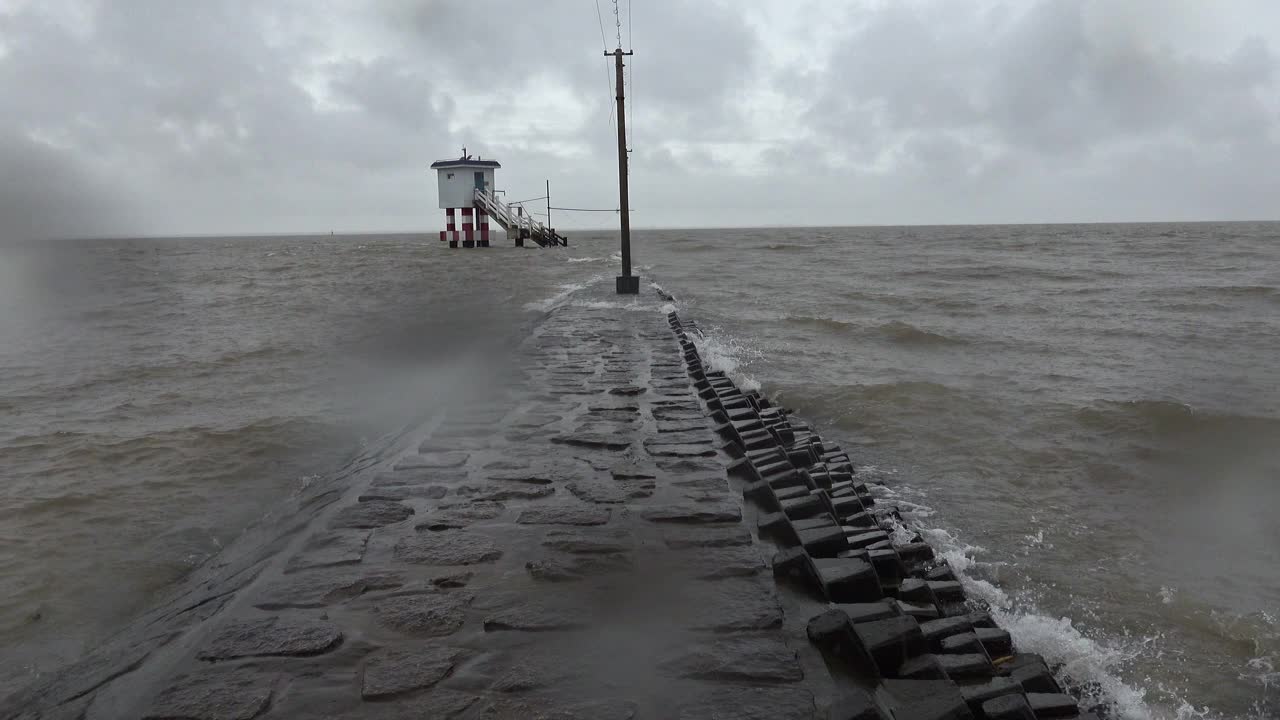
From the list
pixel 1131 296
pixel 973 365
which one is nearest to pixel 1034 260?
pixel 1131 296

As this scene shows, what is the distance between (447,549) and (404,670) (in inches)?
37.6

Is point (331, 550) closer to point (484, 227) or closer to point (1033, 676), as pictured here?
point (1033, 676)

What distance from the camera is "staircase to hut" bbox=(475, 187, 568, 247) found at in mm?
50281

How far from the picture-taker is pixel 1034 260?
127 ft

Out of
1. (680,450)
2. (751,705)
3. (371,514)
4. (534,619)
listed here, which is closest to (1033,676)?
(751,705)

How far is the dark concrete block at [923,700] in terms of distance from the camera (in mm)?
2039

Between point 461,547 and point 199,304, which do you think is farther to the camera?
point 199,304

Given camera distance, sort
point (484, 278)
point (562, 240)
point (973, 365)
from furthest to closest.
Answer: point (562, 240) → point (484, 278) → point (973, 365)

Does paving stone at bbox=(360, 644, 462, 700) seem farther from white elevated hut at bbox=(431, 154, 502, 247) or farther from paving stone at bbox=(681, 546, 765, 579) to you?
white elevated hut at bbox=(431, 154, 502, 247)

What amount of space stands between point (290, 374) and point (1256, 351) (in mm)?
16679

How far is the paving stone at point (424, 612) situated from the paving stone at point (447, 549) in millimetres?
322

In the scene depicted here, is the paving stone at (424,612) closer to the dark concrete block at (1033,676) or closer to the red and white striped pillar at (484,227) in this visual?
the dark concrete block at (1033,676)

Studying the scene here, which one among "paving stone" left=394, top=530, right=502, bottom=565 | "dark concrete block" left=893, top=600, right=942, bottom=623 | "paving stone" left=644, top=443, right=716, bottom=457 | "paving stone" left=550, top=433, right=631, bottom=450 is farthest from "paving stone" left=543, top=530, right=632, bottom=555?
"paving stone" left=550, top=433, right=631, bottom=450

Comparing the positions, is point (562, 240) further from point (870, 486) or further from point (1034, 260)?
point (870, 486)
